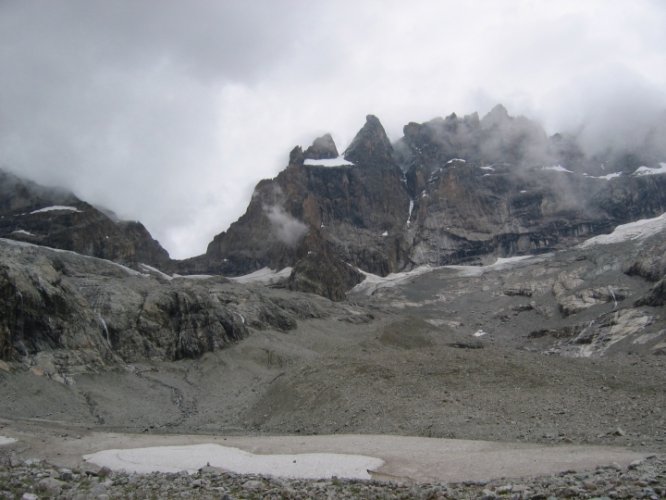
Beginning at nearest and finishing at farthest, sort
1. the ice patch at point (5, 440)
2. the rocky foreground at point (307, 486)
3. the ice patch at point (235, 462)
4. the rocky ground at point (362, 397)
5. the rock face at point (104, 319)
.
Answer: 1. the rocky foreground at point (307, 486)
2. the rocky ground at point (362, 397)
3. the ice patch at point (235, 462)
4. the ice patch at point (5, 440)
5. the rock face at point (104, 319)

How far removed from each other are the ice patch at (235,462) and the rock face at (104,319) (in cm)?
4633

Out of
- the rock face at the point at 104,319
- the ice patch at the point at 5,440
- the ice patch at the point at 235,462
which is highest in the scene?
the rock face at the point at 104,319

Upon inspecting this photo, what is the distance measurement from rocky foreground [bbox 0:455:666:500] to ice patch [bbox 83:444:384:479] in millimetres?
1516

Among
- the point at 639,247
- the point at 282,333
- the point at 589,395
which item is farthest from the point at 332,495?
the point at 639,247

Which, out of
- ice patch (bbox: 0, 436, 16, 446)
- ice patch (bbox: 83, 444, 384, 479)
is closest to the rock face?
ice patch (bbox: 0, 436, 16, 446)

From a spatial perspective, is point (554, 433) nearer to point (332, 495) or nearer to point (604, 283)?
point (332, 495)

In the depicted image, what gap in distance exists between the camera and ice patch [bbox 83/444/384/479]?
2302 centimetres

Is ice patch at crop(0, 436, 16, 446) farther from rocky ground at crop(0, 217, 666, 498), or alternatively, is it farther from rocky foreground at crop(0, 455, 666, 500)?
rocky foreground at crop(0, 455, 666, 500)

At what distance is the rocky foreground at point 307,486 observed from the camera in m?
15.8

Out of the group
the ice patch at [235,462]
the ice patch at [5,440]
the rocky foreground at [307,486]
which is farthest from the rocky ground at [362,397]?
the ice patch at [5,440]

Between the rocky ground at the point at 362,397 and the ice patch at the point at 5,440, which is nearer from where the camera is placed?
the rocky ground at the point at 362,397

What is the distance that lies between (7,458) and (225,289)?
116779 millimetres

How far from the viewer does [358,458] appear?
83.0 ft

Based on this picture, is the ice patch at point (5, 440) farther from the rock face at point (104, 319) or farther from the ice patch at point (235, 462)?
the rock face at point (104, 319)
